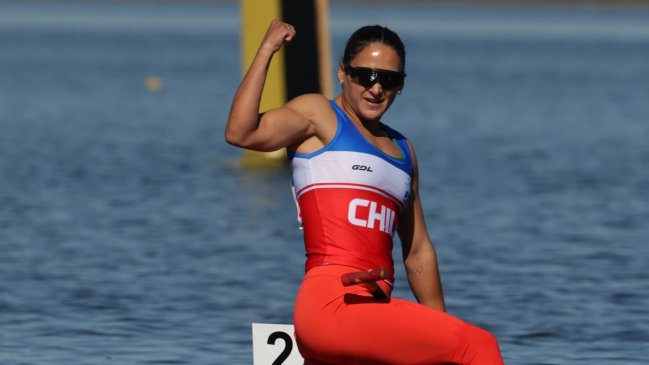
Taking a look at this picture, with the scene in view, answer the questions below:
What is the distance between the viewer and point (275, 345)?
7887 millimetres

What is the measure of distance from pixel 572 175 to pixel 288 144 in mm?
19282

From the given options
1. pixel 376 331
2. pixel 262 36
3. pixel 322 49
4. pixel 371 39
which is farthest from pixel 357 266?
pixel 322 49

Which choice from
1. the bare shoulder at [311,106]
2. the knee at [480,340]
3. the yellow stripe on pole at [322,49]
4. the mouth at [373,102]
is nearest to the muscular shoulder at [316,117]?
the bare shoulder at [311,106]

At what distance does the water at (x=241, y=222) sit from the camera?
12.1m

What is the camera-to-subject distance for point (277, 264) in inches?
621

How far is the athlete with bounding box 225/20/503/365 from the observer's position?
6.68 meters

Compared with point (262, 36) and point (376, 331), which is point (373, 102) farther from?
point (262, 36)

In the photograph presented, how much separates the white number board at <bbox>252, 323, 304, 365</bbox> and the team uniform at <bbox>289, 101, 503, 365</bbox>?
86 centimetres

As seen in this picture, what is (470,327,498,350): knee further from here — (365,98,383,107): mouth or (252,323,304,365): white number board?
(252,323,304,365): white number board

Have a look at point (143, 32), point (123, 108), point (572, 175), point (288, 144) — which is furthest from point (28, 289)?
point (143, 32)

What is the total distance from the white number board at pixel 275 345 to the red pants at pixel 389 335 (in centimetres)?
109

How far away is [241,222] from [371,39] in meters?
12.2

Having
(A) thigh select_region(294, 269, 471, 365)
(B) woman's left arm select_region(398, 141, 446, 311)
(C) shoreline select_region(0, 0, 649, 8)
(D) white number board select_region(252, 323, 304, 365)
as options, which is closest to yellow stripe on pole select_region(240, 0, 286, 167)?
(D) white number board select_region(252, 323, 304, 365)

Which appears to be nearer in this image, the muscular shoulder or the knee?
the knee
